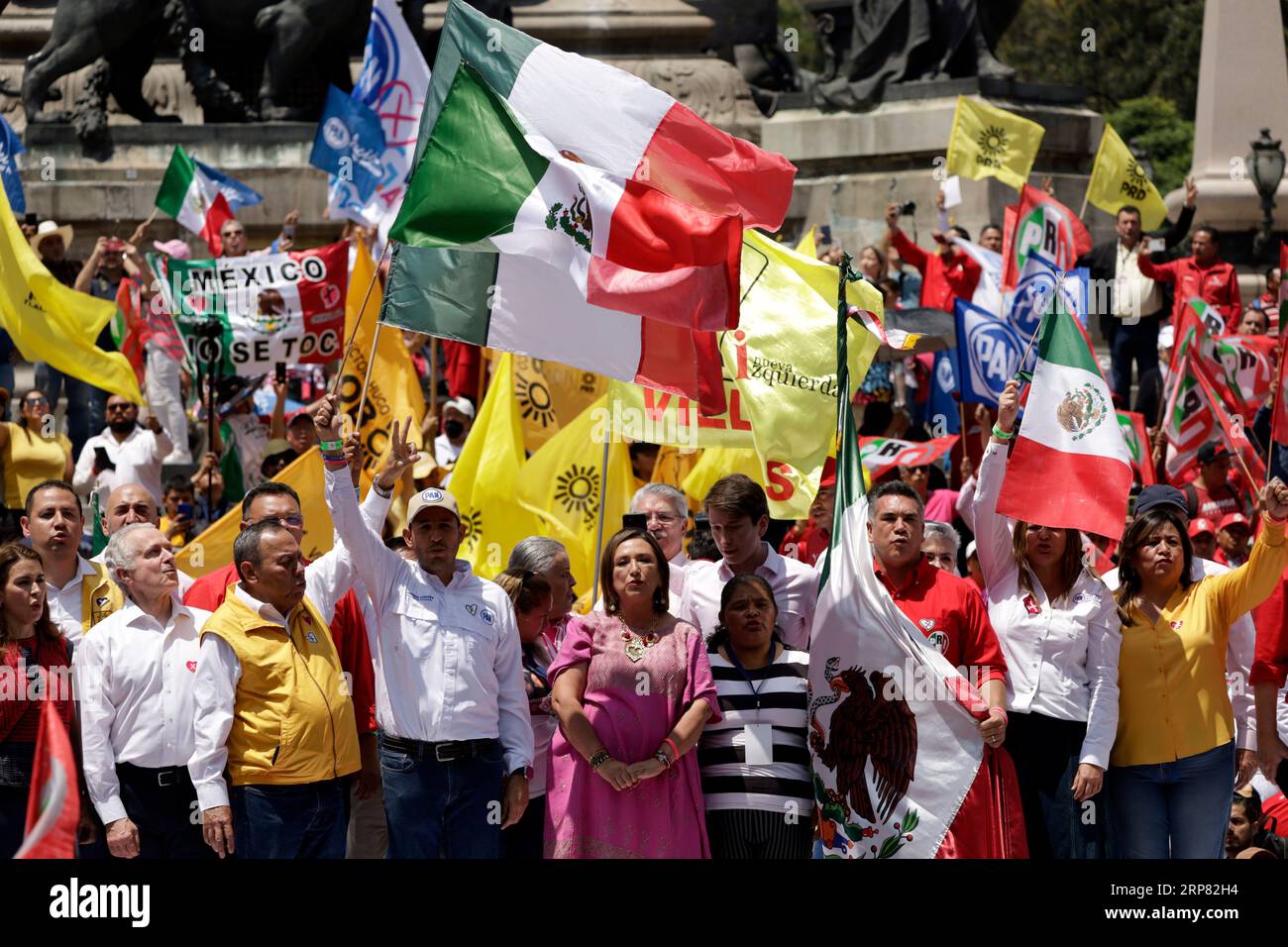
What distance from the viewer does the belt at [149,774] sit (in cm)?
768

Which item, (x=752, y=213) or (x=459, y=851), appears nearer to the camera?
(x=459, y=851)

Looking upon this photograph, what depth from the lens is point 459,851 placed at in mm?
7801

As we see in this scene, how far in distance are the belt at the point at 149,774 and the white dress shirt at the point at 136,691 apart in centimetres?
2

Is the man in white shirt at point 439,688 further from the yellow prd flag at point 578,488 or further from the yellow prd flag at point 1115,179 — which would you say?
the yellow prd flag at point 1115,179

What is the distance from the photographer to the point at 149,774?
769 cm

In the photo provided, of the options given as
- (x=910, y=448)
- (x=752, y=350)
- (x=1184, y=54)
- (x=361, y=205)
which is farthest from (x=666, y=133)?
(x=1184, y=54)

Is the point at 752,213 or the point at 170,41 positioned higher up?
the point at 170,41

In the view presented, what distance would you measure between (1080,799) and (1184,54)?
46655 mm

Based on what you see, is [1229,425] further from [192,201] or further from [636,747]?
[192,201]

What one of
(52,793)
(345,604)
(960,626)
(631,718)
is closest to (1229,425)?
(960,626)

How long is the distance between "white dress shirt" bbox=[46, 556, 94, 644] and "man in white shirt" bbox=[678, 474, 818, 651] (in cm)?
218

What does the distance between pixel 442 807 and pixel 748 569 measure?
→ 4.76ft

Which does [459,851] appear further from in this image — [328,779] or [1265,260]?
[1265,260]

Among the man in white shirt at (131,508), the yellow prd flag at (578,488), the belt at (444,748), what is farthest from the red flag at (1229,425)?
the man in white shirt at (131,508)
